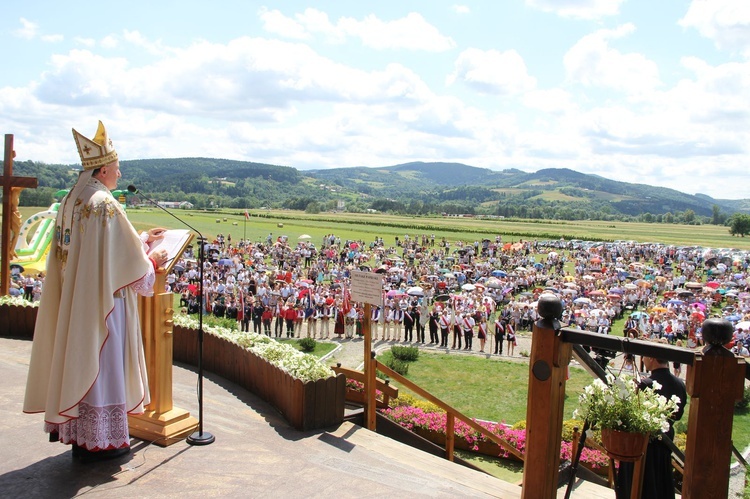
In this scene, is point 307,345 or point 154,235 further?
point 307,345

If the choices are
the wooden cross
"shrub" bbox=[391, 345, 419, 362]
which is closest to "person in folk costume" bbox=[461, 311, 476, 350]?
"shrub" bbox=[391, 345, 419, 362]

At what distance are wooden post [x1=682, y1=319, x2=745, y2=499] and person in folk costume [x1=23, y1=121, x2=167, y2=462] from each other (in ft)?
12.3

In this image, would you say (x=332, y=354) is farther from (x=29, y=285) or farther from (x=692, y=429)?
(x=692, y=429)

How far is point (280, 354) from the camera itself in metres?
6.70

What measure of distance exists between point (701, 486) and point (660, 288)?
117 ft

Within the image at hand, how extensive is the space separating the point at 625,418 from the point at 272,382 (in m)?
4.15

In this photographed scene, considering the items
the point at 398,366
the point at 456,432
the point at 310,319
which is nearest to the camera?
the point at 456,432

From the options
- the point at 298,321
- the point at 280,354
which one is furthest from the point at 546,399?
the point at 298,321

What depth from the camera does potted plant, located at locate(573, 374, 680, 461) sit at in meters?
3.17

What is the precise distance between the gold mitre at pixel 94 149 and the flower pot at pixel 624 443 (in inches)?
159

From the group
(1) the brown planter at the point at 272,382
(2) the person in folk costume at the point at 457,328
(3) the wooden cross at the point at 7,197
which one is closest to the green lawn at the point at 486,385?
(2) the person in folk costume at the point at 457,328

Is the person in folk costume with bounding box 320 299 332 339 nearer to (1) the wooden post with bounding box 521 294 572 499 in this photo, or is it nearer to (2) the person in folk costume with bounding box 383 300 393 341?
(2) the person in folk costume with bounding box 383 300 393 341

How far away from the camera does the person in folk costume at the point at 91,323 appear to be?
4.25 metres

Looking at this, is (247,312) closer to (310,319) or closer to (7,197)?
(310,319)
